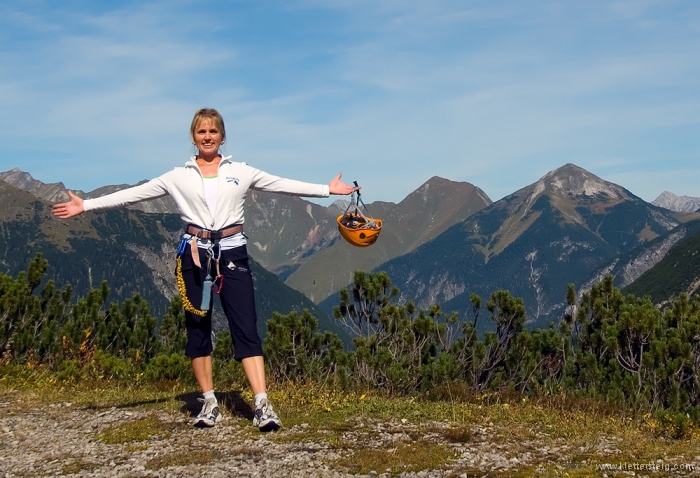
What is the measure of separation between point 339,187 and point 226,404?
3306 millimetres

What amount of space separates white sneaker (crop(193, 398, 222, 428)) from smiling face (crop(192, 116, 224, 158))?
113 inches

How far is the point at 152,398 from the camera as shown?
10125 millimetres

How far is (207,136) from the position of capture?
7883 millimetres

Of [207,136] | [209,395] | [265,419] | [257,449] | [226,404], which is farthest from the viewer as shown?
[226,404]

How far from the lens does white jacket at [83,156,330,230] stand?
7.82 meters

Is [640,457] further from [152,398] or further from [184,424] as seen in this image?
[152,398]

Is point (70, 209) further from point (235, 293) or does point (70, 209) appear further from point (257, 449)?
point (257, 449)

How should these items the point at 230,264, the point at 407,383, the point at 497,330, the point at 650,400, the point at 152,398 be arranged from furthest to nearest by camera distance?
the point at 497,330 < the point at 650,400 < the point at 407,383 < the point at 152,398 < the point at 230,264

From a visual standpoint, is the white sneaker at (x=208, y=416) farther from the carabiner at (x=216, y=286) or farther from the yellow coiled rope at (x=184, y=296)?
the carabiner at (x=216, y=286)

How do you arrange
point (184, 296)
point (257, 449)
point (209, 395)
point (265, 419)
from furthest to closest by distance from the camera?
point (209, 395), point (184, 296), point (265, 419), point (257, 449)

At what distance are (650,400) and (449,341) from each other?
12.4 ft

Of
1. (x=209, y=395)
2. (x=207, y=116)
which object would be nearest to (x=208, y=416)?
(x=209, y=395)

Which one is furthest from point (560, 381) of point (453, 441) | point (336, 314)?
point (453, 441)

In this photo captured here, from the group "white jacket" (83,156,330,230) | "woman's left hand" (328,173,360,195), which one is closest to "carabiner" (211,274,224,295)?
"white jacket" (83,156,330,230)
